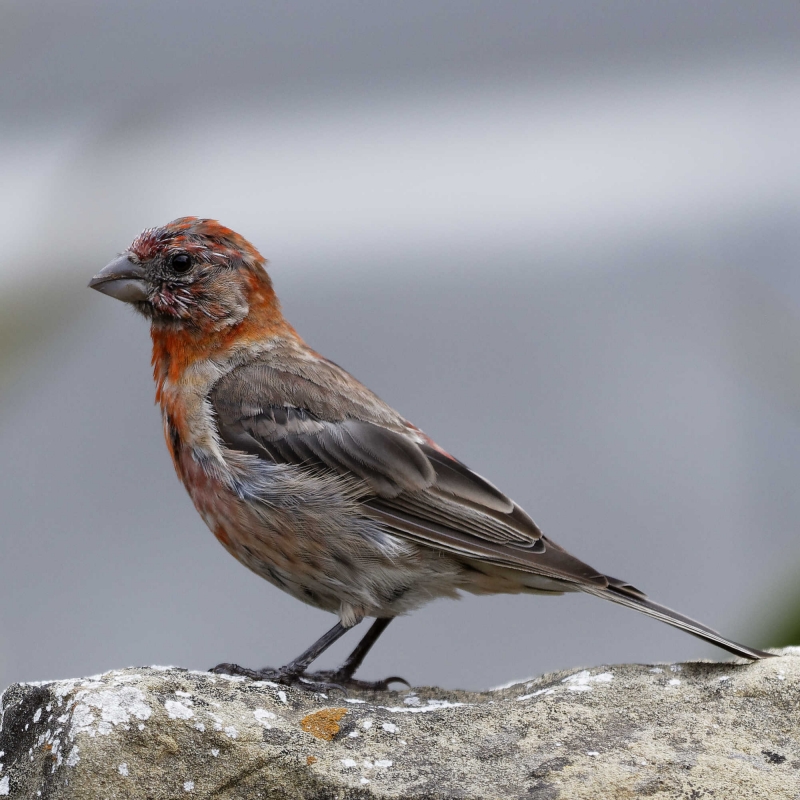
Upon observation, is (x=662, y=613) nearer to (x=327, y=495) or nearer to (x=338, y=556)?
(x=338, y=556)

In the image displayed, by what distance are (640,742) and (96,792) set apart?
1.60 meters

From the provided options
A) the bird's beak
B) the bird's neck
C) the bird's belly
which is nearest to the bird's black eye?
the bird's beak

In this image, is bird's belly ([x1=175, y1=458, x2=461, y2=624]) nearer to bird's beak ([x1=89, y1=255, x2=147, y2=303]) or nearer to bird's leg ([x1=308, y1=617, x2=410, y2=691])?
bird's leg ([x1=308, y1=617, x2=410, y2=691])

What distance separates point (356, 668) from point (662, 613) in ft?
4.36

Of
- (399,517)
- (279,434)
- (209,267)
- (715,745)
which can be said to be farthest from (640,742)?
(209,267)

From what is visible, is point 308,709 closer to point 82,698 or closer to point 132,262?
point 82,698

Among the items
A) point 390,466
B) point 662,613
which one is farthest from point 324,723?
point 662,613

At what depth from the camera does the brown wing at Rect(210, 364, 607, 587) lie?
155 inches

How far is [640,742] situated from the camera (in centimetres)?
308

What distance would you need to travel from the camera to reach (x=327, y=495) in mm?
4016

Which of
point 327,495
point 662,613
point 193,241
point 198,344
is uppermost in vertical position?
point 193,241

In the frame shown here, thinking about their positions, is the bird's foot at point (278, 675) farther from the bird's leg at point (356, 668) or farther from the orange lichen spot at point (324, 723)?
the orange lichen spot at point (324, 723)

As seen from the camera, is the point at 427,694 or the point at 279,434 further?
the point at 279,434

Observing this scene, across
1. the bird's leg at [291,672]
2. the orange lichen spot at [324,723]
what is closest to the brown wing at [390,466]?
the bird's leg at [291,672]
